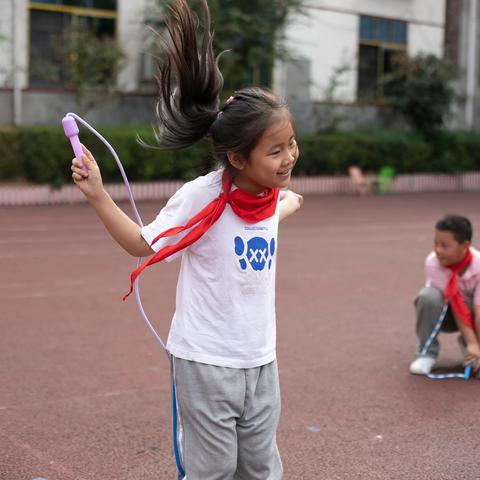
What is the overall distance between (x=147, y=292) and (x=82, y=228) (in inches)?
208

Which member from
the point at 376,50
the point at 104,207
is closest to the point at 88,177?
the point at 104,207

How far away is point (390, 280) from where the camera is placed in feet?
29.3

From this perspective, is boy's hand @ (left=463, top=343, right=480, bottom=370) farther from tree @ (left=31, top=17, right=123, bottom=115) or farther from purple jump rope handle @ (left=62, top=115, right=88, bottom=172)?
tree @ (left=31, top=17, right=123, bottom=115)

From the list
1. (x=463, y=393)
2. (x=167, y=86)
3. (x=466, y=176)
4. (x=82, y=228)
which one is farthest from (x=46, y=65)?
(x=167, y=86)

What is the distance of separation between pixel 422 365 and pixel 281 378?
0.90 metres

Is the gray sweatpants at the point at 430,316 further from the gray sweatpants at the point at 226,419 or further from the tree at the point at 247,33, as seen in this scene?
the tree at the point at 247,33

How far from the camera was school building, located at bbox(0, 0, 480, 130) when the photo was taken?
19.0 metres

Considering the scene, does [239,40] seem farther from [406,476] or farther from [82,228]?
[406,476]

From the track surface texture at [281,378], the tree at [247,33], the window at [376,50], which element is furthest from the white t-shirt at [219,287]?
the window at [376,50]

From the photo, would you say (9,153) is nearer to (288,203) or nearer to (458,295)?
(458,295)

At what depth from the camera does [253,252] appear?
304cm

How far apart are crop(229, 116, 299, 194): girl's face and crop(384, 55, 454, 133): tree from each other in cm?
2116

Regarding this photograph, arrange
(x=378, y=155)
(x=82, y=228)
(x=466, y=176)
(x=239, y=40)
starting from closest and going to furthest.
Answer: (x=82, y=228) < (x=239, y=40) < (x=378, y=155) < (x=466, y=176)

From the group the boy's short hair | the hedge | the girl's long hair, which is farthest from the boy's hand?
the hedge
